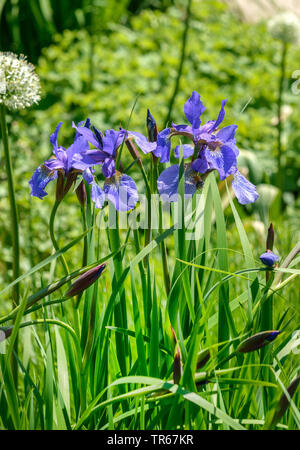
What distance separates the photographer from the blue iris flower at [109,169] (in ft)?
3.29

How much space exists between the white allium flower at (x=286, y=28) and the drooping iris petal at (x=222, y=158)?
1.82 meters

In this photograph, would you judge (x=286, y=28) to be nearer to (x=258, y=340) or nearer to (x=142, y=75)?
(x=142, y=75)

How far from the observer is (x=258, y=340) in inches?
35.7

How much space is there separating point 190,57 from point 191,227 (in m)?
3.54

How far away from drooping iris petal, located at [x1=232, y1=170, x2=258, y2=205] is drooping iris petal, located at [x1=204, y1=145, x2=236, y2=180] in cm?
5

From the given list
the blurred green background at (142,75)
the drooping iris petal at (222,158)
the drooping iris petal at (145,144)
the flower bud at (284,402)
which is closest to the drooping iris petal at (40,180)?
the drooping iris petal at (145,144)

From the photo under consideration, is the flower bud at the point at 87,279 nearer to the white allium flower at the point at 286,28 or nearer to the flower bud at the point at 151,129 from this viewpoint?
the flower bud at the point at 151,129

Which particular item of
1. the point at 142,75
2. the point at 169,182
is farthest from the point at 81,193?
the point at 142,75

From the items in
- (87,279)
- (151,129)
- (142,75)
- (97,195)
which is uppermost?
(142,75)

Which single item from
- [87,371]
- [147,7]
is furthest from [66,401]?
[147,7]

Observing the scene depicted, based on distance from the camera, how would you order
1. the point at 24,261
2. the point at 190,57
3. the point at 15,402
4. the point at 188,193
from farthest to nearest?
the point at 190,57, the point at 24,261, the point at 188,193, the point at 15,402

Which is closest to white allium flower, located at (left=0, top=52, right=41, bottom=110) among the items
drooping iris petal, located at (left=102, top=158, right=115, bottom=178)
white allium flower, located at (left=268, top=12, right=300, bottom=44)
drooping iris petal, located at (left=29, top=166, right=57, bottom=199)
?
drooping iris petal, located at (left=29, top=166, right=57, bottom=199)
